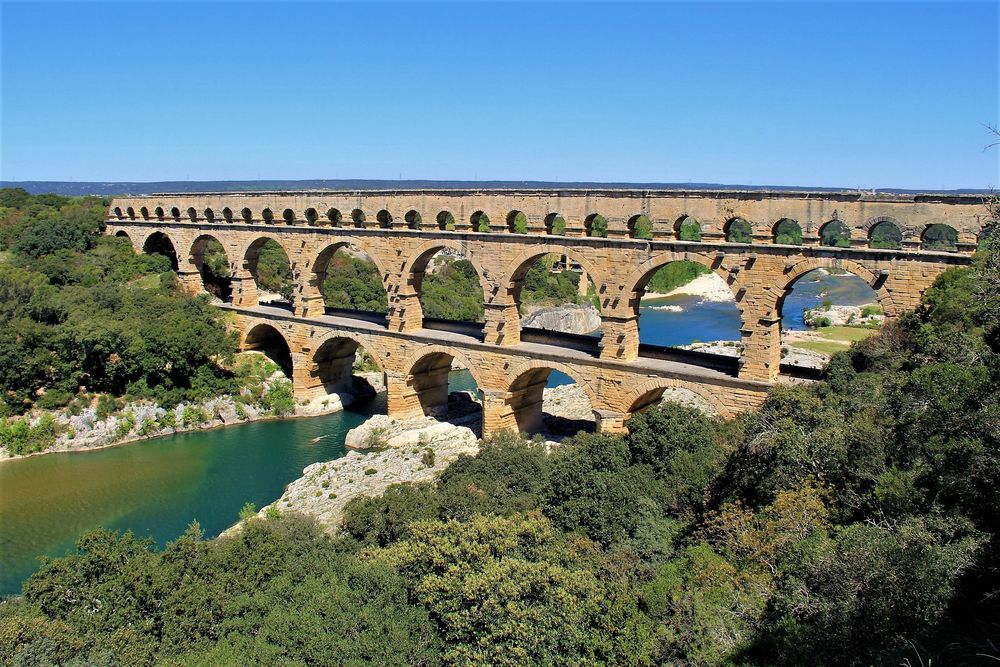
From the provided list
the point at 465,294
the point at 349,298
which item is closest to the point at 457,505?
the point at 349,298

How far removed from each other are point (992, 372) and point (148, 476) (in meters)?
20.5

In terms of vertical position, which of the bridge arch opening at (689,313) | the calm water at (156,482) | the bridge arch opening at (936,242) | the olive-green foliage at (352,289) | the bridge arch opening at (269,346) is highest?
the bridge arch opening at (936,242)

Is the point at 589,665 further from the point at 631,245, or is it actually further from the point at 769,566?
the point at 631,245

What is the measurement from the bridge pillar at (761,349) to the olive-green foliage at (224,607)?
1011 centimetres

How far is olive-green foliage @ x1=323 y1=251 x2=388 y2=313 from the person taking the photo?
134ft

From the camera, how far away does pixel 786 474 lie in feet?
41.2

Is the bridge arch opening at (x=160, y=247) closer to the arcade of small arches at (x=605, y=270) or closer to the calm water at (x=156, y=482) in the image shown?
the arcade of small arches at (x=605, y=270)

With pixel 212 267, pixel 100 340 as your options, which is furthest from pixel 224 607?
pixel 212 267

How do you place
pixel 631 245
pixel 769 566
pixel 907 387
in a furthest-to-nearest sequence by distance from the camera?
pixel 631 245, pixel 907 387, pixel 769 566

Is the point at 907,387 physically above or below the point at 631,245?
below

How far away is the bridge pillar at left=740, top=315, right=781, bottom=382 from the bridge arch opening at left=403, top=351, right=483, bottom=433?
8.87 m

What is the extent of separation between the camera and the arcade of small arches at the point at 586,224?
16.9 meters

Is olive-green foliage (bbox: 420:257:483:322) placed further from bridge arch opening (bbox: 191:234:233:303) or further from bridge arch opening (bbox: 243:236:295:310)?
bridge arch opening (bbox: 191:234:233:303)

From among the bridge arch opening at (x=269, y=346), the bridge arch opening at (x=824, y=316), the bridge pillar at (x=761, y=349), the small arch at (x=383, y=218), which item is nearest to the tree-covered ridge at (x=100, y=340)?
the bridge arch opening at (x=269, y=346)
